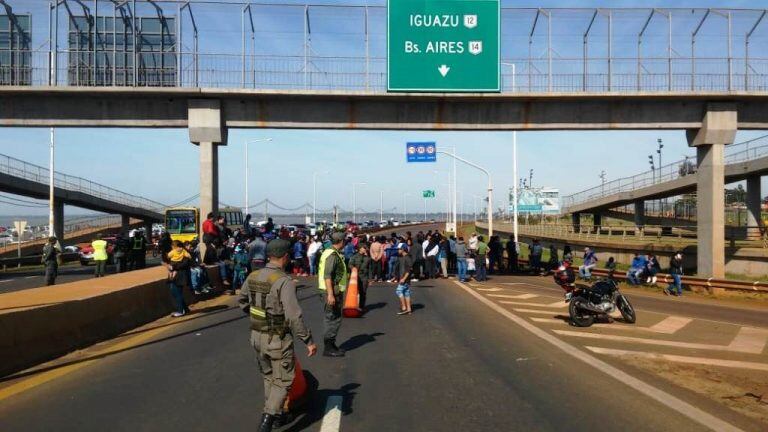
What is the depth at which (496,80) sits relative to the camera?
21.5 metres

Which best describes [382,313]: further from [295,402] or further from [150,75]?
[150,75]

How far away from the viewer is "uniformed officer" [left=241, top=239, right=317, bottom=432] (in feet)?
18.0

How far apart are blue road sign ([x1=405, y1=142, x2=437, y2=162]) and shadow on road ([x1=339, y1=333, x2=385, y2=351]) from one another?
27.9 metres

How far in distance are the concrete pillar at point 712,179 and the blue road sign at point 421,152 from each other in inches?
652

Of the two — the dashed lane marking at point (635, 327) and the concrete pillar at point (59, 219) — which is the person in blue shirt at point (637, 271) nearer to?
the dashed lane marking at point (635, 327)

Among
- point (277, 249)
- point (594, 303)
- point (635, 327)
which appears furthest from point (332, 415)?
point (635, 327)

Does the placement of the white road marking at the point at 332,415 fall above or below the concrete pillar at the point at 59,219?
below

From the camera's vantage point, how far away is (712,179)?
24.2 metres

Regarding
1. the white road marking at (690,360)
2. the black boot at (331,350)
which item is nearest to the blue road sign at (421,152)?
the white road marking at (690,360)

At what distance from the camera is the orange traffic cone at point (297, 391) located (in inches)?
235

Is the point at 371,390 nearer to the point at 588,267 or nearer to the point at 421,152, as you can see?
the point at 588,267

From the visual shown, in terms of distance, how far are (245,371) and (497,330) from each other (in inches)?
210

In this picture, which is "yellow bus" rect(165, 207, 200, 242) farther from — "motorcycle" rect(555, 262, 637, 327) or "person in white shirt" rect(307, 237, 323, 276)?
"motorcycle" rect(555, 262, 637, 327)

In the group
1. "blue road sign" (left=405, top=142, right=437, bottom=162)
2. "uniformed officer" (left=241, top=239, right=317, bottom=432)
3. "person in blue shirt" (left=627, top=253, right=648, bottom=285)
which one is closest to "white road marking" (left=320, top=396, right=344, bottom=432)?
"uniformed officer" (left=241, top=239, right=317, bottom=432)
